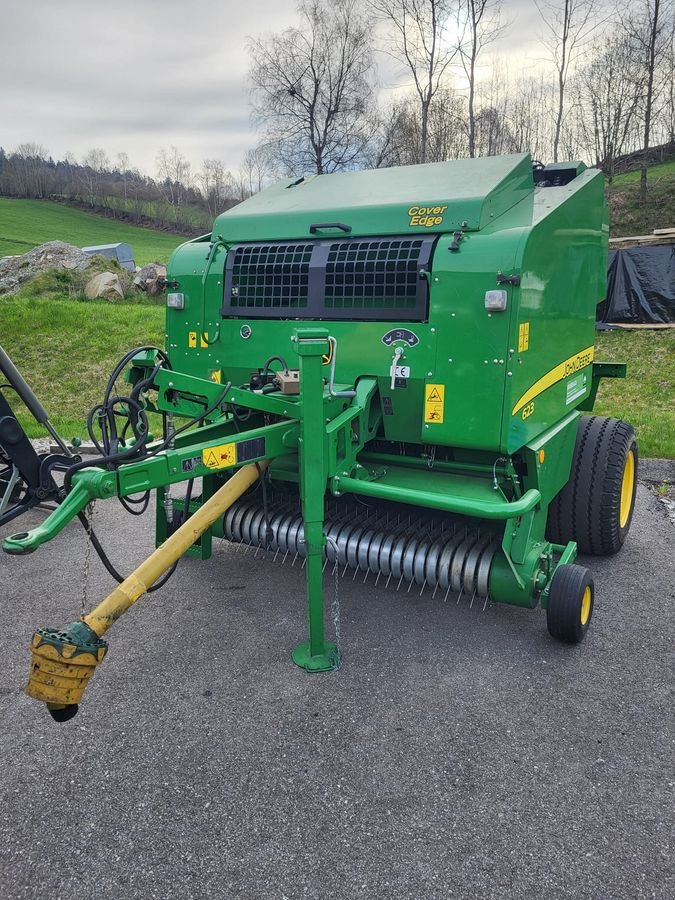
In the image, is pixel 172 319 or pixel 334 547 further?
pixel 172 319

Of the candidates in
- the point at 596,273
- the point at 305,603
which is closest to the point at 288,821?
the point at 305,603

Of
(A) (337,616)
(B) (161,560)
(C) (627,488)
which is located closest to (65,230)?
(C) (627,488)

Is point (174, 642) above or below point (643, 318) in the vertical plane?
below

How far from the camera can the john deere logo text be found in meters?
3.63

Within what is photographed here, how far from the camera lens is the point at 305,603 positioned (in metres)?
4.01

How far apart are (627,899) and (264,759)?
4.33ft

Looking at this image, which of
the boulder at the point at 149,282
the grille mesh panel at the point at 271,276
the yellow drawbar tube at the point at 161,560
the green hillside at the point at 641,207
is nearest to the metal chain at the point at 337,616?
the yellow drawbar tube at the point at 161,560

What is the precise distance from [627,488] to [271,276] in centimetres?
294

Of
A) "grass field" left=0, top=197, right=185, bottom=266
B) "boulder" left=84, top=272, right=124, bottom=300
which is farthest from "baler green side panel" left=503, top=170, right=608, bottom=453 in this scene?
"grass field" left=0, top=197, right=185, bottom=266

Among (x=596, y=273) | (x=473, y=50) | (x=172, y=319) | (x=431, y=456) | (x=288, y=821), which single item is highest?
(x=473, y=50)

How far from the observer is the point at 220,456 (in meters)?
3.03

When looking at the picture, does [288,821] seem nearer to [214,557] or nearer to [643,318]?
[214,557]

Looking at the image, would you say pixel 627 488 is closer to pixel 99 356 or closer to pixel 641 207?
pixel 99 356

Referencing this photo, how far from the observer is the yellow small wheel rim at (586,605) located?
346 centimetres
